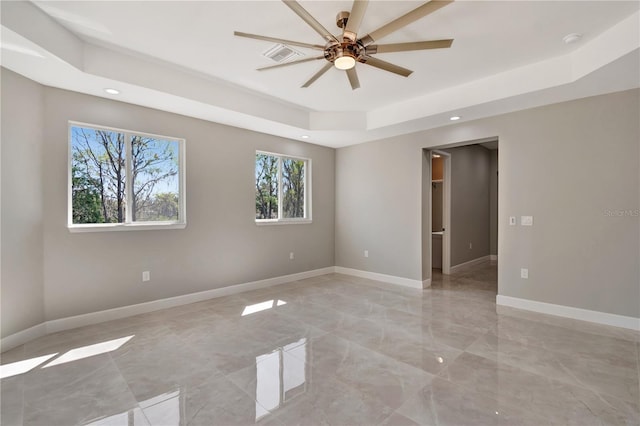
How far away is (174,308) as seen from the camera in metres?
4.04

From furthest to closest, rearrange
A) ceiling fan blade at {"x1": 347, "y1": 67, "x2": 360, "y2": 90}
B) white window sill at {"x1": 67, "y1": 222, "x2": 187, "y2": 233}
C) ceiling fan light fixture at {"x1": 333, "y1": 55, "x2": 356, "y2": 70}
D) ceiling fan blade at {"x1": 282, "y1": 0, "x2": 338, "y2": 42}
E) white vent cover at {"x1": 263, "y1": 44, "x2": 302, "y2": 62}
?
white window sill at {"x1": 67, "y1": 222, "x2": 187, "y2": 233} → white vent cover at {"x1": 263, "y1": 44, "x2": 302, "y2": 62} → ceiling fan blade at {"x1": 347, "y1": 67, "x2": 360, "y2": 90} → ceiling fan light fixture at {"x1": 333, "y1": 55, "x2": 356, "y2": 70} → ceiling fan blade at {"x1": 282, "y1": 0, "x2": 338, "y2": 42}

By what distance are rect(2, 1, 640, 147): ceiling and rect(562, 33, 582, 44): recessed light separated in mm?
48

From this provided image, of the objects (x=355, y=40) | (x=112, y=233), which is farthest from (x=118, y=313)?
(x=355, y=40)

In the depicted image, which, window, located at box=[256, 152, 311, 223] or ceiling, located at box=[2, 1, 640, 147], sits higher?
ceiling, located at box=[2, 1, 640, 147]

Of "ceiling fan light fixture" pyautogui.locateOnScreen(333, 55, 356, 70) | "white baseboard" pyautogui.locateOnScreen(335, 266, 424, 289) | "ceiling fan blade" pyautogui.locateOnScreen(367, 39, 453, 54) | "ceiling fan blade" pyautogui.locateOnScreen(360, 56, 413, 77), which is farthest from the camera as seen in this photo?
"white baseboard" pyautogui.locateOnScreen(335, 266, 424, 289)

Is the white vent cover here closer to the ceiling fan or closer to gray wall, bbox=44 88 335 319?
the ceiling fan

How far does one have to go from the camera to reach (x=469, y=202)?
684 centimetres

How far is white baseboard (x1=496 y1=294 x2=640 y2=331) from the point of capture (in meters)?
3.30

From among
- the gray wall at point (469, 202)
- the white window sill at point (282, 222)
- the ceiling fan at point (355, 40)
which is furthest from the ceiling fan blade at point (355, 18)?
the gray wall at point (469, 202)

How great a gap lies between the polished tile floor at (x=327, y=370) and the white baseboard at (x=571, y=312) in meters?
0.14

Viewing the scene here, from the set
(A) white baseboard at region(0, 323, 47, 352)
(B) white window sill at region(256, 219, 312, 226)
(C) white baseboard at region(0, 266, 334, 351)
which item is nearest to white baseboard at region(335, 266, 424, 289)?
(B) white window sill at region(256, 219, 312, 226)

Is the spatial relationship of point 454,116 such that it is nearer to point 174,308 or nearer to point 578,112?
point 578,112

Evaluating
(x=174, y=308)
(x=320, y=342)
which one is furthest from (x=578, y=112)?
(x=174, y=308)

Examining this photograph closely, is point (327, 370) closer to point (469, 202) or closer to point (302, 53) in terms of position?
point (302, 53)
